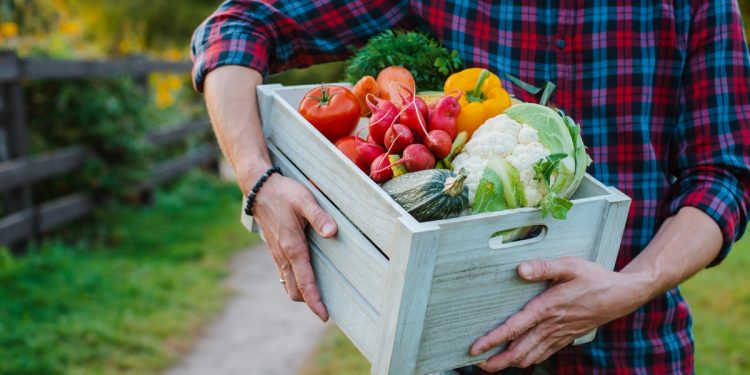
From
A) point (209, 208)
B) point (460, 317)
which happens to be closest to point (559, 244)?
point (460, 317)

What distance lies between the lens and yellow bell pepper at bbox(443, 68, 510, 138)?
1785 mm

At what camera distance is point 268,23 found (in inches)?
84.8

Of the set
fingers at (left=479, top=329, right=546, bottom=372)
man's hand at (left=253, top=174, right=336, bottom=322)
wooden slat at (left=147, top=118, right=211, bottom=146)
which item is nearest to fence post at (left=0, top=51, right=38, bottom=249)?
wooden slat at (left=147, top=118, right=211, bottom=146)

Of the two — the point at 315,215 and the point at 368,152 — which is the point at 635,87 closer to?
the point at 368,152

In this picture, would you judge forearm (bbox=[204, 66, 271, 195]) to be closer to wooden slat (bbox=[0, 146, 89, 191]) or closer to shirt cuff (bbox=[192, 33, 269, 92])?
shirt cuff (bbox=[192, 33, 269, 92])

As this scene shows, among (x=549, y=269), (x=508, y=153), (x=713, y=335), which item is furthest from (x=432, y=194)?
(x=713, y=335)

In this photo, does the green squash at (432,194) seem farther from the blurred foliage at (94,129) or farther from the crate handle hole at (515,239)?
the blurred foliage at (94,129)

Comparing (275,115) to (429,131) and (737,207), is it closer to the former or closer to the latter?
(429,131)

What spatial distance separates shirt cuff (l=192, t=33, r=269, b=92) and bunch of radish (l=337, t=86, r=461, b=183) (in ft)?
1.55

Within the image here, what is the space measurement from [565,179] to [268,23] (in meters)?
0.96

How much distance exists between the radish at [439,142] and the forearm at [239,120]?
18.5 inches

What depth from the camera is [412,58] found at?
2029 mm

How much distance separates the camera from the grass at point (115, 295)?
4191mm

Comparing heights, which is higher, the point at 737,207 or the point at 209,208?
the point at 737,207
